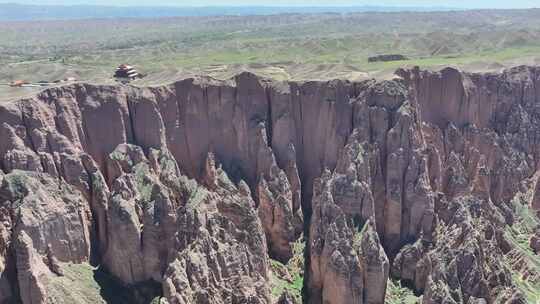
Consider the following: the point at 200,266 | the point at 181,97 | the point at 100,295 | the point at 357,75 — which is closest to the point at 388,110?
the point at 357,75

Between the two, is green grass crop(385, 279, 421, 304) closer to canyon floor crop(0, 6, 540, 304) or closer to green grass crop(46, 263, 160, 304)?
canyon floor crop(0, 6, 540, 304)

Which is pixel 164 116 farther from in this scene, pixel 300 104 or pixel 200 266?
pixel 200 266

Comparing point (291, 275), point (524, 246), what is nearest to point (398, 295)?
point (291, 275)

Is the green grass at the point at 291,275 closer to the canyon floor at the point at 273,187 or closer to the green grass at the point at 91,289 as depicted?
the canyon floor at the point at 273,187

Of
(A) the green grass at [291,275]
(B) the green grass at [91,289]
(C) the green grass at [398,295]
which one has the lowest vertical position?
(C) the green grass at [398,295]

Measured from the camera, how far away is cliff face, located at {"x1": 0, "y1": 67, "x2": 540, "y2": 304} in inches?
1577

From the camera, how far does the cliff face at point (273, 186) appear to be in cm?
4006

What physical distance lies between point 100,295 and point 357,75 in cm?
3734

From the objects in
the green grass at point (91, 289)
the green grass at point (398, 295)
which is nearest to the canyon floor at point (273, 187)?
the green grass at point (91, 289)

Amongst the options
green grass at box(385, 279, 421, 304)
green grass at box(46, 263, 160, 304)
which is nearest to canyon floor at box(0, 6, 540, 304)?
green grass at box(46, 263, 160, 304)

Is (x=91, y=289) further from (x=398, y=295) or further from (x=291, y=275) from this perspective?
(x=398, y=295)

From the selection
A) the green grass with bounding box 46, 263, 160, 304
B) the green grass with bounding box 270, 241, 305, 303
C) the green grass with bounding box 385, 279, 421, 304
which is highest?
the green grass with bounding box 46, 263, 160, 304

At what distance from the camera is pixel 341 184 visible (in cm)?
4875

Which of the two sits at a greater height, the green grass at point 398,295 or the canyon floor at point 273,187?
the canyon floor at point 273,187
